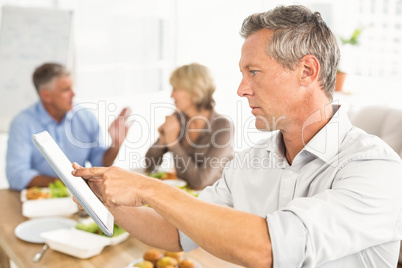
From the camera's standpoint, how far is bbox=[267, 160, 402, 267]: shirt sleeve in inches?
37.5

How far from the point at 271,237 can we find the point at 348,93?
12.2 ft

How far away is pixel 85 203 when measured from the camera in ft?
3.32

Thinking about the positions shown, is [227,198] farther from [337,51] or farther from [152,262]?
[337,51]

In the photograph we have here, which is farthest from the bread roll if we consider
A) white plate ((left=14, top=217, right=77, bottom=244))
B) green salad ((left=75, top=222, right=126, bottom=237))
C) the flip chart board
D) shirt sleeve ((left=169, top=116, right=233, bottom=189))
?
the flip chart board

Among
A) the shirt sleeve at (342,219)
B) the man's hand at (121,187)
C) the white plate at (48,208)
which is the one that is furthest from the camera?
the white plate at (48,208)

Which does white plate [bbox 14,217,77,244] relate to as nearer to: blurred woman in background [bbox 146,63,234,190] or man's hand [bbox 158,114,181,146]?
blurred woman in background [bbox 146,63,234,190]

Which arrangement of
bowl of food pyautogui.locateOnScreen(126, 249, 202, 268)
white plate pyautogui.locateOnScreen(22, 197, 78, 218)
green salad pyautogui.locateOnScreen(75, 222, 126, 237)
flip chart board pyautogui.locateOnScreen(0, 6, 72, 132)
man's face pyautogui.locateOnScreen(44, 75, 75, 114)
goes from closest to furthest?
bowl of food pyautogui.locateOnScreen(126, 249, 202, 268) < green salad pyautogui.locateOnScreen(75, 222, 126, 237) < white plate pyautogui.locateOnScreen(22, 197, 78, 218) < man's face pyautogui.locateOnScreen(44, 75, 75, 114) < flip chart board pyautogui.locateOnScreen(0, 6, 72, 132)

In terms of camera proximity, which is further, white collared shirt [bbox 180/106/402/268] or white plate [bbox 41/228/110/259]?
white plate [bbox 41/228/110/259]

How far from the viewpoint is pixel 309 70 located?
4.08ft

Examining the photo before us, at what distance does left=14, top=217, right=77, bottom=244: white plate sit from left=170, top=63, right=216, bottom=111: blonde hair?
3.90 ft

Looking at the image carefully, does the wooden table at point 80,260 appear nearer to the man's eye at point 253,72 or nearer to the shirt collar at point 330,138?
the shirt collar at point 330,138

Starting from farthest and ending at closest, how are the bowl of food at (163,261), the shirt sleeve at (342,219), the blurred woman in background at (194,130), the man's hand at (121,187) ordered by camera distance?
the blurred woman in background at (194,130), the bowl of food at (163,261), the man's hand at (121,187), the shirt sleeve at (342,219)

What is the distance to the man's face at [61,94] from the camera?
9.38 feet

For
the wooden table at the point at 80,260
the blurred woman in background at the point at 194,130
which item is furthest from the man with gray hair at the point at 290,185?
the blurred woman in background at the point at 194,130
